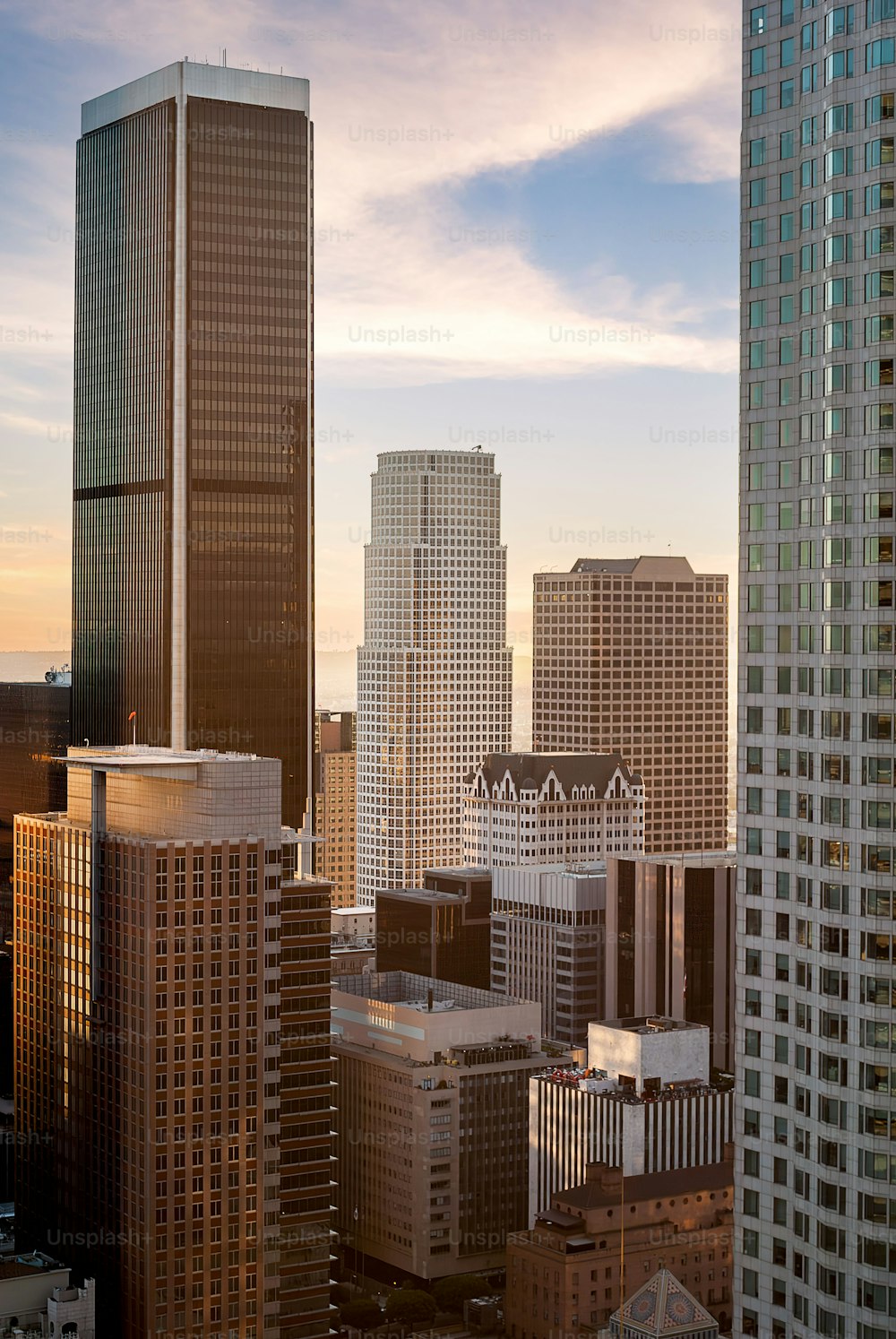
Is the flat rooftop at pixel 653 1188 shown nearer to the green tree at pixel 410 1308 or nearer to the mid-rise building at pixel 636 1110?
the mid-rise building at pixel 636 1110

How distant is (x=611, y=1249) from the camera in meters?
178

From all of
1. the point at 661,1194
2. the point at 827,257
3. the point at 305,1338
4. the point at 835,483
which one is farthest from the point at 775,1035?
the point at 661,1194

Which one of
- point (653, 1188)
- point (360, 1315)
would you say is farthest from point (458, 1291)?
point (653, 1188)

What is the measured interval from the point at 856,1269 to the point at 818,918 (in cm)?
1444

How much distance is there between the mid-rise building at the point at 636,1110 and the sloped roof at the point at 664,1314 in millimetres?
40949

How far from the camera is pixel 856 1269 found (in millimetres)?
74500

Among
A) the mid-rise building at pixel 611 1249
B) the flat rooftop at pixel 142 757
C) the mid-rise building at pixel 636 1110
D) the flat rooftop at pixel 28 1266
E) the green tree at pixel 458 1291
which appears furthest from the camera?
the green tree at pixel 458 1291

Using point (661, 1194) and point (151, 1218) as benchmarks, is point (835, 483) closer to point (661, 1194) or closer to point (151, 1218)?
point (151, 1218)

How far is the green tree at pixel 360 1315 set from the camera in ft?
586

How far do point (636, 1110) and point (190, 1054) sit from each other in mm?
64736

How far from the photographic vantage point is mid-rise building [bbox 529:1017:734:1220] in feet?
623

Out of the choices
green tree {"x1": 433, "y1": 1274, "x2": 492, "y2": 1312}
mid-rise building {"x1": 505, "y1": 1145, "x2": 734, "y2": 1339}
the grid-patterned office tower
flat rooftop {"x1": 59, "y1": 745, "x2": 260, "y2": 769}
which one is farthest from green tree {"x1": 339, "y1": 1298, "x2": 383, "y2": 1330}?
the grid-patterned office tower

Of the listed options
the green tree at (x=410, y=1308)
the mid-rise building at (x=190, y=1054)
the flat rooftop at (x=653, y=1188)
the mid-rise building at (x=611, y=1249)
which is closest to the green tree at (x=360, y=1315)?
the green tree at (x=410, y=1308)

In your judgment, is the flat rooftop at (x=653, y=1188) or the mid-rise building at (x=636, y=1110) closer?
the flat rooftop at (x=653, y=1188)
